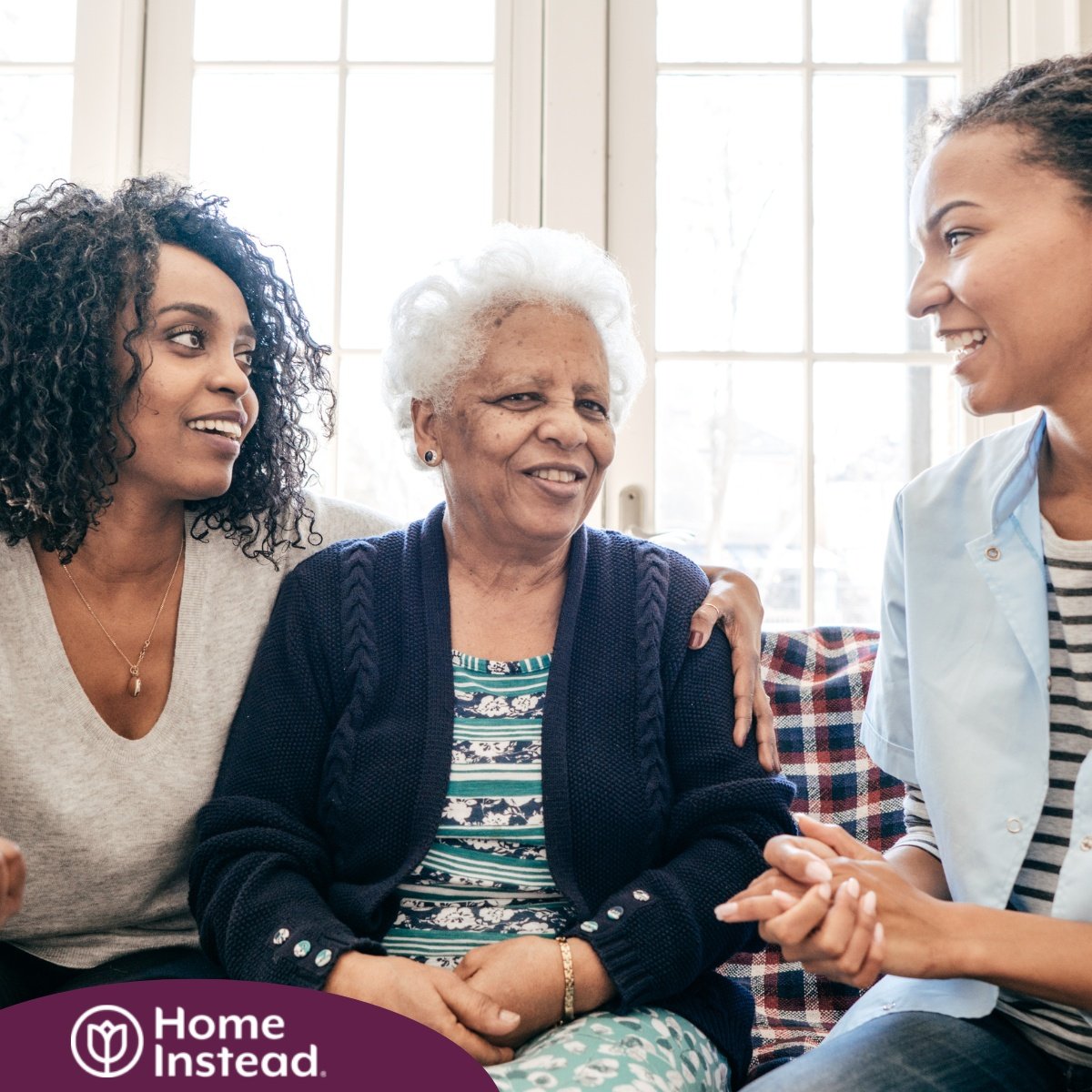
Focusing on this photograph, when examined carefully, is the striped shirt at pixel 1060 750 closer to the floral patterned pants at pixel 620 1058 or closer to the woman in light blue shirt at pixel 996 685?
the woman in light blue shirt at pixel 996 685

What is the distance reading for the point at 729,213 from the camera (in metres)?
2.53

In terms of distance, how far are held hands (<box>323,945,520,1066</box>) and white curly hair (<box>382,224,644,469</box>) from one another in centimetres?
74

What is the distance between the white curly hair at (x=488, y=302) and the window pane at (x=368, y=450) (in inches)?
32.2

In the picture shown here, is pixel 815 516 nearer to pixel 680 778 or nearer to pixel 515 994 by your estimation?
pixel 680 778

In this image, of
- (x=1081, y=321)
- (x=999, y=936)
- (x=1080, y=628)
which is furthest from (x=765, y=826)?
(x=1081, y=321)

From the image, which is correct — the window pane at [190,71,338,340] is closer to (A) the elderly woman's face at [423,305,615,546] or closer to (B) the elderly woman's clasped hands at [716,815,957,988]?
(A) the elderly woman's face at [423,305,615,546]

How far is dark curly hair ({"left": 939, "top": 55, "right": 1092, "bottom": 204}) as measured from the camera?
1.29m

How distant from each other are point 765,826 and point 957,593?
360mm

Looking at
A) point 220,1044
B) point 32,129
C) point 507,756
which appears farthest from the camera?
point 32,129

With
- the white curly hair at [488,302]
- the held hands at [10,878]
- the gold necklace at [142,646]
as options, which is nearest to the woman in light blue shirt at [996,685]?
the white curly hair at [488,302]

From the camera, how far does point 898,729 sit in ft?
4.91

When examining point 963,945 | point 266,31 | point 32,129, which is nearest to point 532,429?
point 963,945

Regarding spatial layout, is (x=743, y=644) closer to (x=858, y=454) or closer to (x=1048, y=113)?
(x=1048, y=113)

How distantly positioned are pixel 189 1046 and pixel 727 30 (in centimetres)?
226
